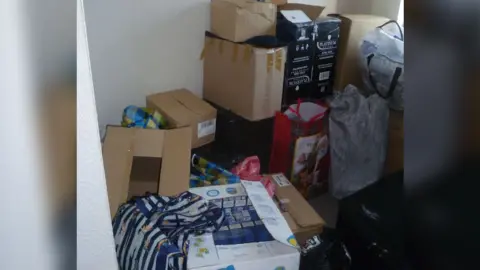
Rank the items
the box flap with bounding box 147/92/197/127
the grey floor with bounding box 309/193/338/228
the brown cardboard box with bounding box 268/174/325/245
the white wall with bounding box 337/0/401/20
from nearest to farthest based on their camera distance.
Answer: the brown cardboard box with bounding box 268/174/325/245, the box flap with bounding box 147/92/197/127, the grey floor with bounding box 309/193/338/228, the white wall with bounding box 337/0/401/20

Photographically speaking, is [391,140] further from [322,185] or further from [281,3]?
[281,3]

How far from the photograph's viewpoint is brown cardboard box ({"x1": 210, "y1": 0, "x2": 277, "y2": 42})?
2055 mm

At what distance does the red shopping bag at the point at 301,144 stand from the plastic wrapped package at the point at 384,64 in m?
0.28

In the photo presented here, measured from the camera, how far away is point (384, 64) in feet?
7.18

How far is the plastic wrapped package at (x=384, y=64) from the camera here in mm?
2135

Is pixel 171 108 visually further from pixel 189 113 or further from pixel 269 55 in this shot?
pixel 269 55

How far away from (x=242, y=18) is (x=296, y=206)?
35.2 inches

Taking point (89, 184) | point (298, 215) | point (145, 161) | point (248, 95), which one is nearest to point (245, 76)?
point (248, 95)

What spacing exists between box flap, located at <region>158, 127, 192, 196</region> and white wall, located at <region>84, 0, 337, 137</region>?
0.46 metres

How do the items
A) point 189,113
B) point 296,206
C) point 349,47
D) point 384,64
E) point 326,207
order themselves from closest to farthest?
1. point 296,206
2. point 189,113
3. point 384,64
4. point 326,207
5. point 349,47

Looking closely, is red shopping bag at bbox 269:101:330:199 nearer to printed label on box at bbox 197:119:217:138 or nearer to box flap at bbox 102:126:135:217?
printed label on box at bbox 197:119:217:138

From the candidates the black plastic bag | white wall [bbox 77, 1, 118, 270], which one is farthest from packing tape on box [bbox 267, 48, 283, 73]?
white wall [bbox 77, 1, 118, 270]

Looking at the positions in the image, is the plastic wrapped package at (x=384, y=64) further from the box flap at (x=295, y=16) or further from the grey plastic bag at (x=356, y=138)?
the box flap at (x=295, y=16)

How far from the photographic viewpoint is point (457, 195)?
19.6 inches
